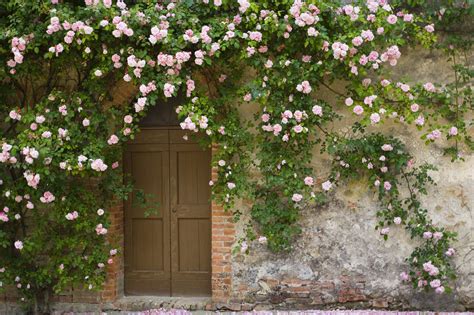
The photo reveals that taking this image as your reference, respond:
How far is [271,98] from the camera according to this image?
5.57 m

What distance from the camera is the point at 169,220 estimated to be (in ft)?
21.0

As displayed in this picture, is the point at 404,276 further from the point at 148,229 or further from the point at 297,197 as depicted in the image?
the point at 148,229

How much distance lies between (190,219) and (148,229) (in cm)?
52

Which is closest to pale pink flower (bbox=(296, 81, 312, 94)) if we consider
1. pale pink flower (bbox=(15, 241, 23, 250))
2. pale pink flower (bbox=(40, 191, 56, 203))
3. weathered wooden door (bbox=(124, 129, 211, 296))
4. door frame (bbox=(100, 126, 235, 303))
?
door frame (bbox=(100, 126, 235, 303))

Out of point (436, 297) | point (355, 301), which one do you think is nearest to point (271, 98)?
point (355, 301)

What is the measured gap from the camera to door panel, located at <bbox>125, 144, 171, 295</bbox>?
6.39 m

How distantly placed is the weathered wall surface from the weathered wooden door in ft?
1.87

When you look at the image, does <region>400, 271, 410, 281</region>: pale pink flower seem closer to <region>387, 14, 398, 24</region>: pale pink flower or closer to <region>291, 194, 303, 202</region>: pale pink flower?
<region>291, 194, 303, 202</region>: pale pink flower

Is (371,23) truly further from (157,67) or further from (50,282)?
(50,282)

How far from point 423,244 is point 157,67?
330cm

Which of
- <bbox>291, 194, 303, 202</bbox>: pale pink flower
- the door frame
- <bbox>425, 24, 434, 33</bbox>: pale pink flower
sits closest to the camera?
<bbox>425, 24, 434, 33</bbox>: pale pink flower

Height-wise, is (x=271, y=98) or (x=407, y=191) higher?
(x=271, y=98)

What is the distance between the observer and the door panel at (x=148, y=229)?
6.39 metres

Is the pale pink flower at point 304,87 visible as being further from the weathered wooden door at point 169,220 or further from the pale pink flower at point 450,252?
the pale pink flower at point 450,252
